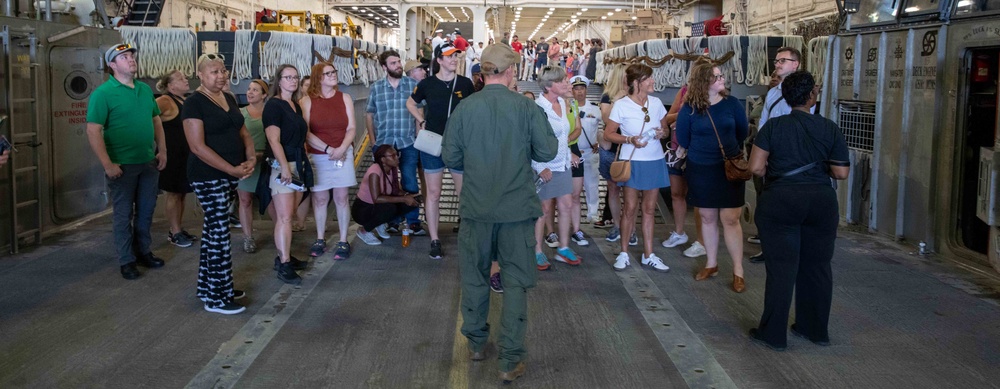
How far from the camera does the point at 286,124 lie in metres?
6.20

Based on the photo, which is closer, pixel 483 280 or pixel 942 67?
pixel 483 280

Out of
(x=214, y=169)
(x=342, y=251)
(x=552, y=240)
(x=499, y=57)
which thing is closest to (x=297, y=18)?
(x=552, y=240)

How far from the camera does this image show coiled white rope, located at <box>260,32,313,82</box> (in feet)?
40.0

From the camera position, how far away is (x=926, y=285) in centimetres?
636

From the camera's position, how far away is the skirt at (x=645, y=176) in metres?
6.60

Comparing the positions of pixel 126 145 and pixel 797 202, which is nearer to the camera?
pixel 797 202

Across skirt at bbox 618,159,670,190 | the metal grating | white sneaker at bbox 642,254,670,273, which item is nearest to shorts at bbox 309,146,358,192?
skirt at bbox 618,159,670,190

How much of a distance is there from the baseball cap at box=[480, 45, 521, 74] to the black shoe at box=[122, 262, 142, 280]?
3441 millimetres

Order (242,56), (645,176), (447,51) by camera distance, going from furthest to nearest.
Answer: (242,56), (447,51), (645,176)

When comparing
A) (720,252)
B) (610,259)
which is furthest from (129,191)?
(720,252)

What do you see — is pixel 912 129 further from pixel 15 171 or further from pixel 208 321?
pixel 15 171

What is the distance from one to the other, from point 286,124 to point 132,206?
138 centimetres

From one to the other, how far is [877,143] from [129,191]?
674 cm

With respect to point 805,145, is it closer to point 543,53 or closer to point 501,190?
point 501,190
